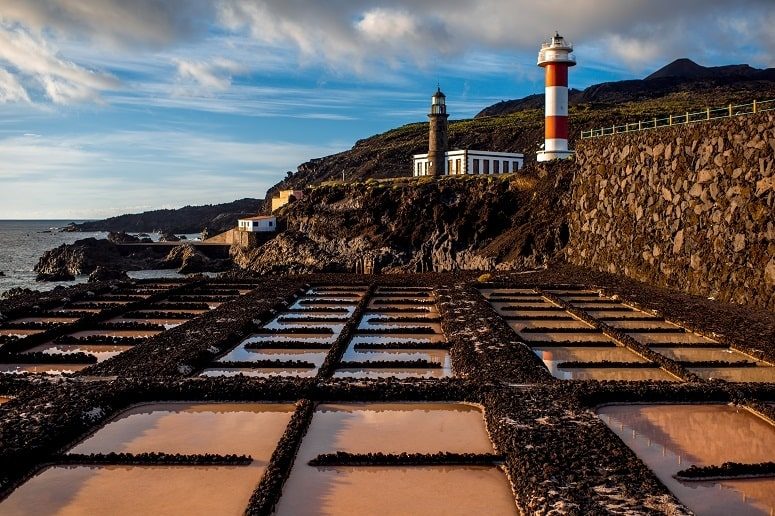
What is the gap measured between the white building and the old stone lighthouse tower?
0.80 meters

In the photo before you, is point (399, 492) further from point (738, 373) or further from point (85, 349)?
point (85, 349)

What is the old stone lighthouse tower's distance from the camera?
57.2 metres

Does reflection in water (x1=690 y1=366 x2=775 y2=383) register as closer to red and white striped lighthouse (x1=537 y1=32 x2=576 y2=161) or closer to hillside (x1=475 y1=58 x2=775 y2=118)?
red and white striped lighthouse (x1=537 y1=32 x2=576 y2=161)

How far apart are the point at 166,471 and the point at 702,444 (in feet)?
24.4

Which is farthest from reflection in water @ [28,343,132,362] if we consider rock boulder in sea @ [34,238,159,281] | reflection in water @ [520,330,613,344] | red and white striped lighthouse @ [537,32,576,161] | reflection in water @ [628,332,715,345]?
rock boulder in sea @ [34,238,159,281]

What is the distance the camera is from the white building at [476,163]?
59.5 m

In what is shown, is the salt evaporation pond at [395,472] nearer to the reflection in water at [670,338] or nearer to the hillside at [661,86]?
the reflection in water at [670,338]

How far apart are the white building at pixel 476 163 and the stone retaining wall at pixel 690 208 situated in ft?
79.9

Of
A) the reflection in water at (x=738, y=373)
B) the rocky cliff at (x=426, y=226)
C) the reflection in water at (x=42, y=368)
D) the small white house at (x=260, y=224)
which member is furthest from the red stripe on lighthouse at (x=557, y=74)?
the reflection in water at (x=42, y=368)

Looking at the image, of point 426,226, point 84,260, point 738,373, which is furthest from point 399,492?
point 84,260

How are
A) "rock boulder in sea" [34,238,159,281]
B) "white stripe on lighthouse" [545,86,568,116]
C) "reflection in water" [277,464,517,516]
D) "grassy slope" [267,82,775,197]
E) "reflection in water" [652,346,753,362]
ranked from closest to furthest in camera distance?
"reflection in water" [277,464,517,516] < "reflection in water" [652,346,753,362] < "white stripe on lighthouse" [545,86,568,116] < "rock boulder in sea" [34,238,159,281] < "grassy slope" [267,82,775,197]

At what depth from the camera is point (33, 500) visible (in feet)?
25.8

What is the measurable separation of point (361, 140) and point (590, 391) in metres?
136

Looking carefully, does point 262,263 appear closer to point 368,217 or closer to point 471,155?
point 368,217
